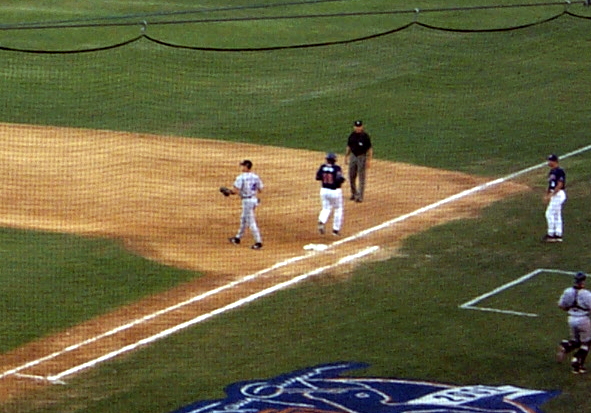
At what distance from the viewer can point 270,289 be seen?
65.4ft

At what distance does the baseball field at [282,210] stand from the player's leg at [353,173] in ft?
1.40

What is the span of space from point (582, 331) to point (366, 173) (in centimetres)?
997

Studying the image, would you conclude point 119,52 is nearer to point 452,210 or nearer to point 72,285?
point 452,210

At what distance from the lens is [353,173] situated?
24.8 metres

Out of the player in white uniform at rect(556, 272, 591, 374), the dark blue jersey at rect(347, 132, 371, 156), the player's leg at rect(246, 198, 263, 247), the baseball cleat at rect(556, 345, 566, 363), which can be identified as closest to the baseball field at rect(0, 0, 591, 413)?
the baseball cleat at rect(556, 345, 566, 363)

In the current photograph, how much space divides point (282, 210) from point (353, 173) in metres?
1.59

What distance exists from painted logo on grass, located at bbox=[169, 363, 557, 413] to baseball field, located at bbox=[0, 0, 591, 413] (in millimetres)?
95

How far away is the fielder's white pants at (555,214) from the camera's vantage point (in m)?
21.9

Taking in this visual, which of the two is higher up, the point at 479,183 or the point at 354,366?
the point at 479,183

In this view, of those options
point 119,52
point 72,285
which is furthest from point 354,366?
point 119,52

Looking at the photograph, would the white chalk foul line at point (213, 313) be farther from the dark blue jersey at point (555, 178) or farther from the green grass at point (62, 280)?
the dark blue jersey at point (555, 178)

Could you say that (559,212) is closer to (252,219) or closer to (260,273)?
(252,219)

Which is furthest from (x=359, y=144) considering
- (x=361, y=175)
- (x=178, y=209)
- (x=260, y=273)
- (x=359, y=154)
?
(x=260, y=273)

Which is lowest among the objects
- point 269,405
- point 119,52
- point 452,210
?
point 269,405
